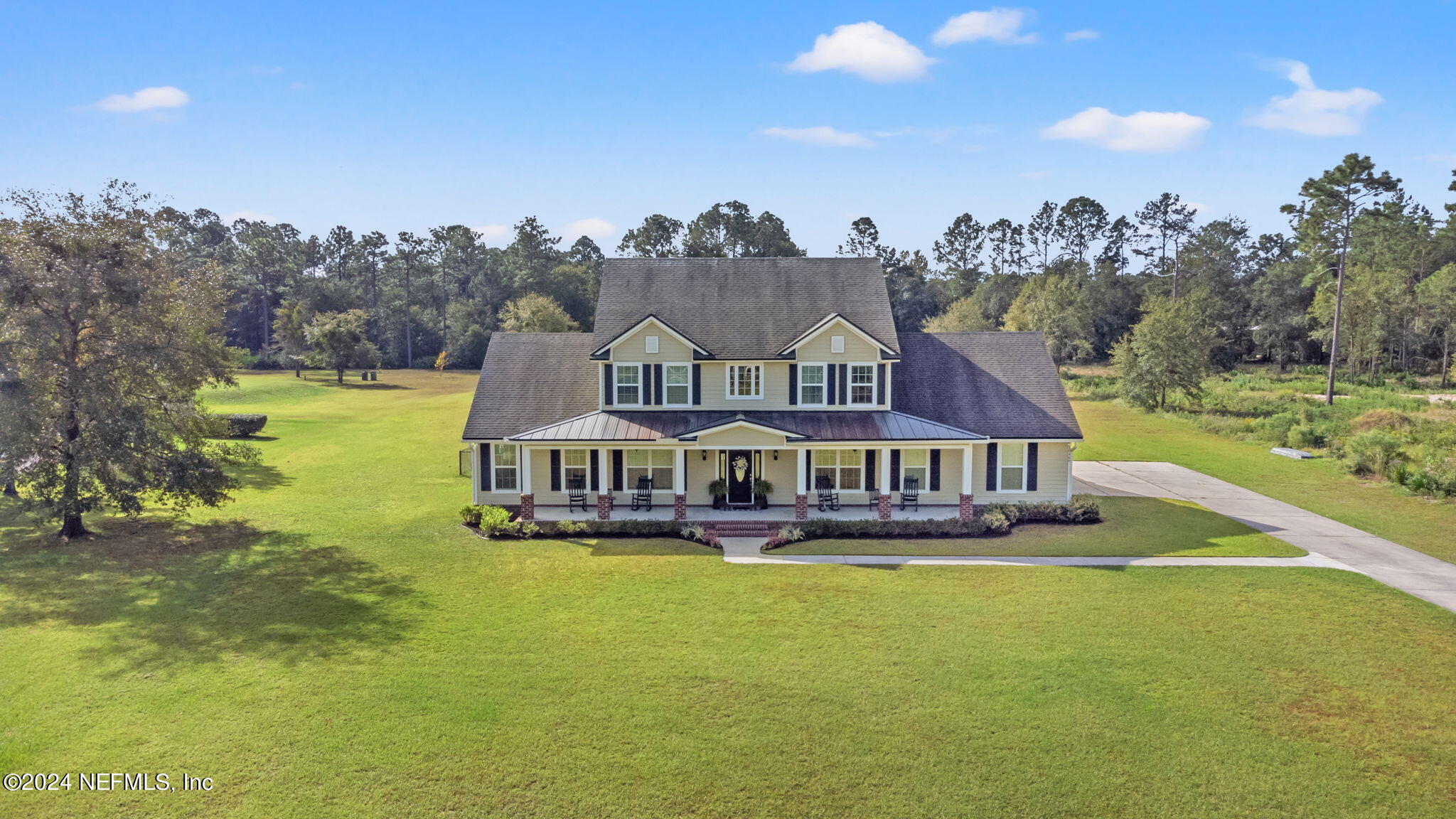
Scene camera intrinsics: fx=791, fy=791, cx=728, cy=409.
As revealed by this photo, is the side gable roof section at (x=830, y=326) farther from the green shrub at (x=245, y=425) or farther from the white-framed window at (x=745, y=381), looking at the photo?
the green shrub at (x=245, y=425)

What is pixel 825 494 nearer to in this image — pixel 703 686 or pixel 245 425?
pixel 703 686

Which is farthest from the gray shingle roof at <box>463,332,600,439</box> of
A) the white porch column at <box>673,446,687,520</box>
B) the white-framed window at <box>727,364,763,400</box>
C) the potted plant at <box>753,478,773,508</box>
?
the potted plant at <box>753,478,773,508</box>

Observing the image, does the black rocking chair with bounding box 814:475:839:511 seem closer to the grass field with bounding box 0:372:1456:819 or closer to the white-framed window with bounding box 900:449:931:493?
the white-framed window with bounding box 900:449:931:493

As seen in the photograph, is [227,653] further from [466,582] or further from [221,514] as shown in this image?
[221,514]

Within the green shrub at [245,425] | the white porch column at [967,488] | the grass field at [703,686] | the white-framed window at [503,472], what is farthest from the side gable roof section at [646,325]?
the green shrub at [245,425]

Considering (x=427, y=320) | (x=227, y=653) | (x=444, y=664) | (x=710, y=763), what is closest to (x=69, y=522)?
(x=227, y=653)

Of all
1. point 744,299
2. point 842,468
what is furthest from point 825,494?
point 744,299

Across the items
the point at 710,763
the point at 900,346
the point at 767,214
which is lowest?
the point at 710,763
